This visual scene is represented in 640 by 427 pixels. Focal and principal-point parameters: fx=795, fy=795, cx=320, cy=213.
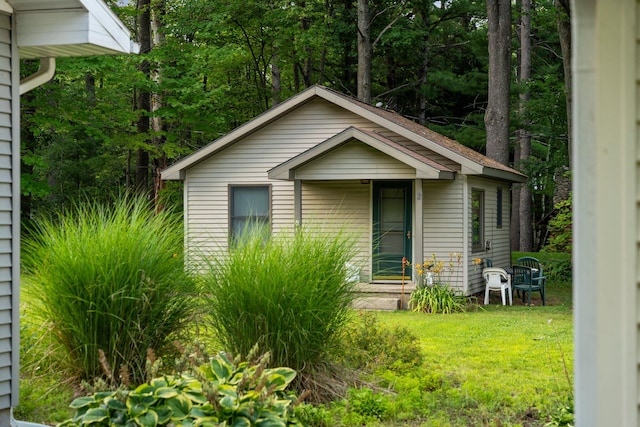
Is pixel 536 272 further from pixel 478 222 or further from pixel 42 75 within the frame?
pixel 42 75

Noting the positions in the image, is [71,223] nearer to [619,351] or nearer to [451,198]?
[619,351]

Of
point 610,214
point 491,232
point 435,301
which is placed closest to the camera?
point 610,214

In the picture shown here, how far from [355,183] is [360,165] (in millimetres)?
1293

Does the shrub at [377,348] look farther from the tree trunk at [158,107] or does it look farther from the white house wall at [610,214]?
the tree trunk at [158,107]

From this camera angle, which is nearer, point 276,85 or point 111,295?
point 111,295

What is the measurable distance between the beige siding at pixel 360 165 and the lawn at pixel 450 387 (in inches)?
195

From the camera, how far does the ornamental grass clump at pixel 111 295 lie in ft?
19.5

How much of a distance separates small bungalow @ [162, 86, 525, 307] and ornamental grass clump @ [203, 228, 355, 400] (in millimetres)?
8281

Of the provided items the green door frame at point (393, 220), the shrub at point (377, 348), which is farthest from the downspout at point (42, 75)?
the green door frame at point (393, 220)

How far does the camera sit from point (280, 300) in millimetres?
6086

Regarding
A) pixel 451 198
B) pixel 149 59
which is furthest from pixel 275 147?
pixel 149 59

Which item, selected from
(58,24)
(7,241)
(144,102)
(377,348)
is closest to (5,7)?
(58,24)

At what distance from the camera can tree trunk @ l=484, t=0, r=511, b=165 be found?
22.5m

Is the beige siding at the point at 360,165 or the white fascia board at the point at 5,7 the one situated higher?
the white fascia board at the point at 5,7
